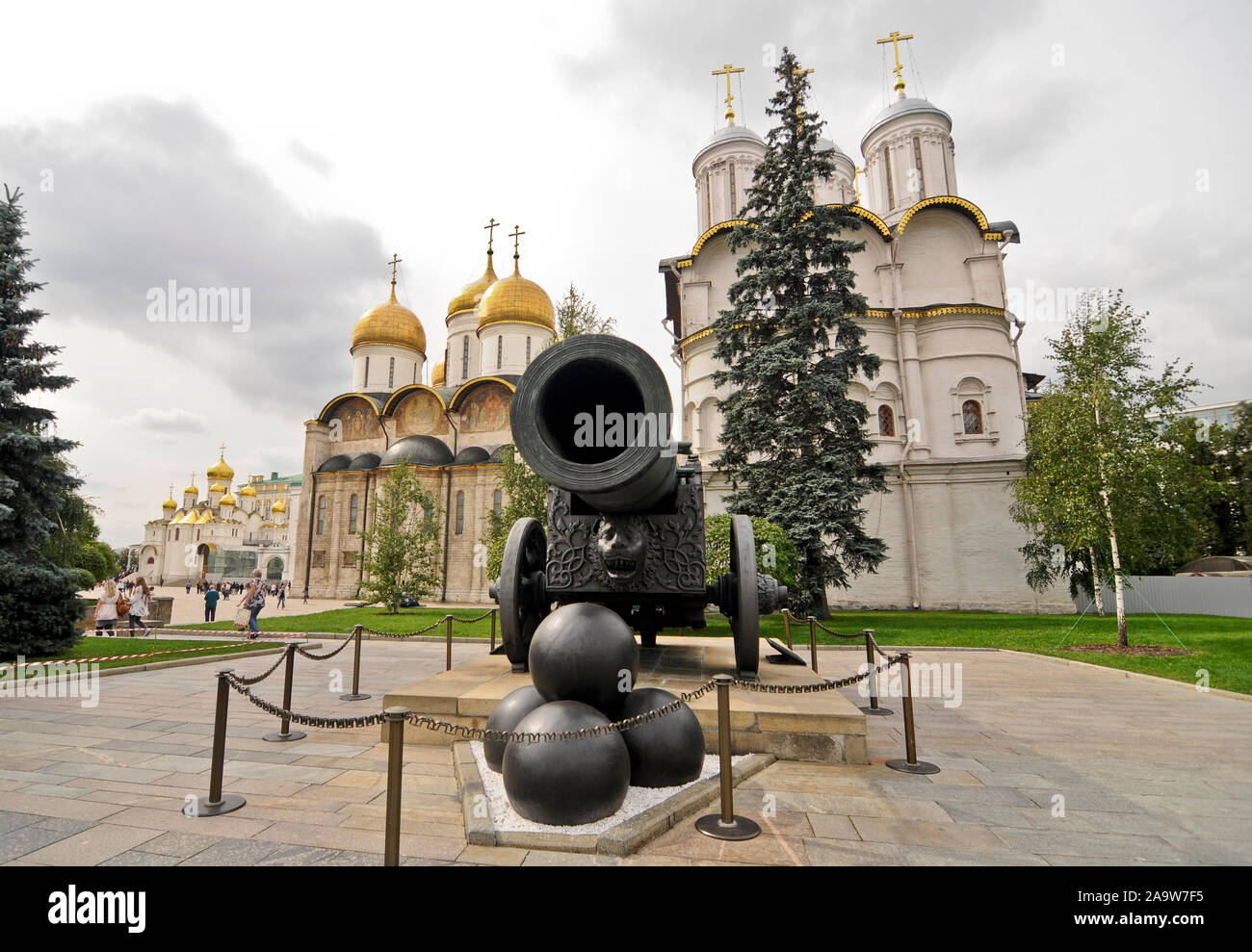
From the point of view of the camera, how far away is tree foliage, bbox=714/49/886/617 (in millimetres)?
15641

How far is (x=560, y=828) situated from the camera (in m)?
2.98

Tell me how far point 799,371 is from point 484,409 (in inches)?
924

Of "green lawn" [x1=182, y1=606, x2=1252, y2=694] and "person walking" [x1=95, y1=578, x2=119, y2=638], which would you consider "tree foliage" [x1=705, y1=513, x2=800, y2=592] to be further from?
"person walking" [x1=95, y1=578, x2=119, y2=638]

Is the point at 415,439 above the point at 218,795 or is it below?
above

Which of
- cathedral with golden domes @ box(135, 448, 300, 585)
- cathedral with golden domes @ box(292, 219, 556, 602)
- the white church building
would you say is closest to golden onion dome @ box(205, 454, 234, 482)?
cathedral with golden domes @ box(135, 448, 300, 585)

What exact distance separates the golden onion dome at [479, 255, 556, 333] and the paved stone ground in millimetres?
33638

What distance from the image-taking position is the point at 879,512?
76.2 feet

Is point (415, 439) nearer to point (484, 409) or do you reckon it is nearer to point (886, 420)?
point (484, 409)

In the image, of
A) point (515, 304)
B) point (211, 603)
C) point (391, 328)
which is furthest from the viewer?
point (391, 328)

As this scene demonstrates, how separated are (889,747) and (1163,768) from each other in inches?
70.8

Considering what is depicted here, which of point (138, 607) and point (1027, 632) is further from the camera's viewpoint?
point (138, 607)

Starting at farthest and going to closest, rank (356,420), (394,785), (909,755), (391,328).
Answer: (391,328) < (356,420) < (909,755) < (394,785)

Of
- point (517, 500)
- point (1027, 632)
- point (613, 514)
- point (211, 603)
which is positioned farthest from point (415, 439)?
point (613, 514)
